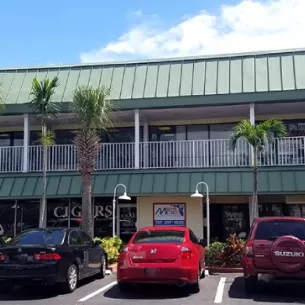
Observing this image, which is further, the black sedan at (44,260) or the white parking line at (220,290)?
the black sedan at (44,260)

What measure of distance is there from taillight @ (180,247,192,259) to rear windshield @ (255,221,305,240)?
141 centimetres

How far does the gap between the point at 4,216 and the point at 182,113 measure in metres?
8.39

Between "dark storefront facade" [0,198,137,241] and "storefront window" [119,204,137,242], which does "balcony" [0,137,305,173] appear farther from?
"storefront window" [119,204,137,242]

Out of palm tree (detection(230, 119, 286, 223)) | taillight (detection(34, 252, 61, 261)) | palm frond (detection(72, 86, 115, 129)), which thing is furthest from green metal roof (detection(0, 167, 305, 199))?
taillight (detection(34, 252, 61, 261))

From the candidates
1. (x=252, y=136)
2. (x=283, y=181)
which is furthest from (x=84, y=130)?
(x=283, y=181)

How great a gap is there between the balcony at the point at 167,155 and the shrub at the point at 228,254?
4.01 meters

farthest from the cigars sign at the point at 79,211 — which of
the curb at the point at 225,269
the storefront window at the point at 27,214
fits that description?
the curb at the point at 225,269

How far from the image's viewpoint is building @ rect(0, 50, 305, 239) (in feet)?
56.3

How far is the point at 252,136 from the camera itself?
15211 mm

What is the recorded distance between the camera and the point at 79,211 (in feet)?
64.6

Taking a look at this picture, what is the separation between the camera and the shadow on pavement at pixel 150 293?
988cm

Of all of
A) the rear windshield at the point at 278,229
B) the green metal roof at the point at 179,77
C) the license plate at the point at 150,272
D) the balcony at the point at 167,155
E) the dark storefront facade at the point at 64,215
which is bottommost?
the license plate at the point at 150,272

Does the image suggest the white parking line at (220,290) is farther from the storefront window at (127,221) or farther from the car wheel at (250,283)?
the storefront window at (127,221)

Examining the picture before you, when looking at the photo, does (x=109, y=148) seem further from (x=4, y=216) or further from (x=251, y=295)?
(x=251, y=295)
